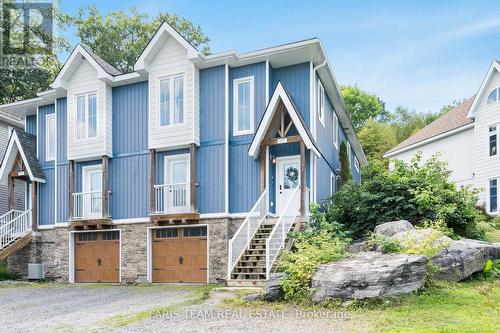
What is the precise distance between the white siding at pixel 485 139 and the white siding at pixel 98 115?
1811cm

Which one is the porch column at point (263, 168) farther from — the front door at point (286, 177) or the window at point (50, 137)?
the window at point (50, 137)

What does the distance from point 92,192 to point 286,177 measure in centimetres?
728

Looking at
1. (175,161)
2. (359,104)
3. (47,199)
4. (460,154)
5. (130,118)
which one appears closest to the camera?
(175,161)

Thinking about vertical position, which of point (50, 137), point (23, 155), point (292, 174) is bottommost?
point (292, 174)

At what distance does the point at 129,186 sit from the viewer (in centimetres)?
1745

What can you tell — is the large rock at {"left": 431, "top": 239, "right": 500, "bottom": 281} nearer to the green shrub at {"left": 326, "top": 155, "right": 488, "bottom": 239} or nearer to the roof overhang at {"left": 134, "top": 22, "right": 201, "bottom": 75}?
the green shrub at {"left": 326, "top": 155, "right": 488, "bottom": 239}

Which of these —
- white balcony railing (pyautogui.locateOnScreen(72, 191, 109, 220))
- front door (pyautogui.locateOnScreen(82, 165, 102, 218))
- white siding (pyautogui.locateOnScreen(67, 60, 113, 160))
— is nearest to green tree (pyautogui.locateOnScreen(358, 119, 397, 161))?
front door (pyautogui.locateOnScreen(82, 165, 102, 218))

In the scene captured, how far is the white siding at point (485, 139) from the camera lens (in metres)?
23.4

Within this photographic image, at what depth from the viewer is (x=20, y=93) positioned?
33.2 meters

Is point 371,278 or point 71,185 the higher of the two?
point 71,185

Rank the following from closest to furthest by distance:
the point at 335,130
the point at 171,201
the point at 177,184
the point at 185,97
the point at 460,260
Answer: the point at 460,260 → the point at 177,184 → the point at 185,97 → the point at 171,201 → the point at 335,130

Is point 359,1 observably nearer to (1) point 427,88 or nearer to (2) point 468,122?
(2) point 468,122

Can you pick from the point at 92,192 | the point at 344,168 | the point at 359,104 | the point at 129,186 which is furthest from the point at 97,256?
the point at 359,104

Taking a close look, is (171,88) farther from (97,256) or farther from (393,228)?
(393,228)
